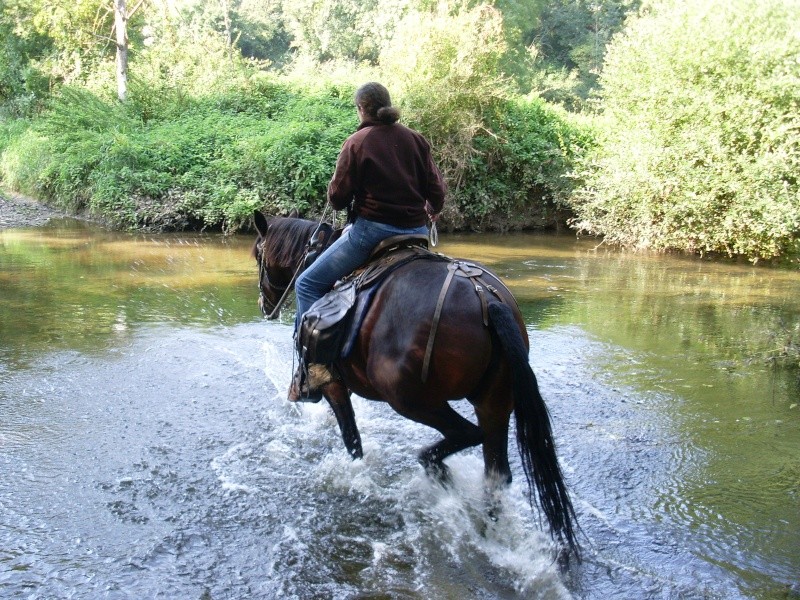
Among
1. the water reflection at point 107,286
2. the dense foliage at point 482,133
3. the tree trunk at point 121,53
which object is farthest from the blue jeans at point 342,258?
the tree trunk at point 121,53

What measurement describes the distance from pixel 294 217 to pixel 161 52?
69.7ft

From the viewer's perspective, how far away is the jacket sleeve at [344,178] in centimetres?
450

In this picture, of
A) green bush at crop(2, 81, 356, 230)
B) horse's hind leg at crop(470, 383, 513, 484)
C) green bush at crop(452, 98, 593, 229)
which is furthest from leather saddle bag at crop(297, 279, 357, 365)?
green bush at crop(452, 98, 593, 229)

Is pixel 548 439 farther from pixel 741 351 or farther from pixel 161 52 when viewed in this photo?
pixel 161 52

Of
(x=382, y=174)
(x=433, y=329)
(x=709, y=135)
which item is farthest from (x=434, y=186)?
(x=709, y=135)

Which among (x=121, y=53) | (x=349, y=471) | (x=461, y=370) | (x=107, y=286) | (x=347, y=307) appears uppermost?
(x=121, y=53)

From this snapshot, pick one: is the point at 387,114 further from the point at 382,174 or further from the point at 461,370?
the point at 461,370

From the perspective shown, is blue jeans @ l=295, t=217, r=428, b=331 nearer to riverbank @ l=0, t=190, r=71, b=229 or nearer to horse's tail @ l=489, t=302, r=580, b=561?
horse's tail @ l=489, t=302, r=580, b=561

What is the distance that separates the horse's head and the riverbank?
14.9 m

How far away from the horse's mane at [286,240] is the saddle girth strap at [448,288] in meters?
1.82

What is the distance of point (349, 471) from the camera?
501 cm

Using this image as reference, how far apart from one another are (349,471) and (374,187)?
6.43 feet

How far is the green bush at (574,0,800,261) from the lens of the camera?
13.4 meters

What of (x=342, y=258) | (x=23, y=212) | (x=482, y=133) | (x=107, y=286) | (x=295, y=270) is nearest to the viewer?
(x=342, y=258)
